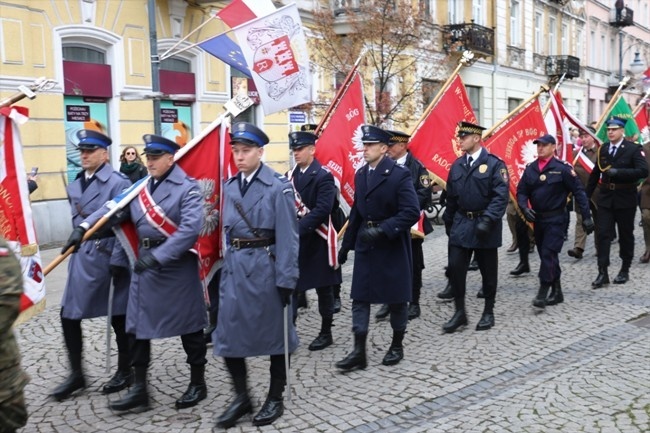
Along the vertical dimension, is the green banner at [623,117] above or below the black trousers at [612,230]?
above

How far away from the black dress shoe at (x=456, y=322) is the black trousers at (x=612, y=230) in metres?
2.84

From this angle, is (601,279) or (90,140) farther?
(601,279)

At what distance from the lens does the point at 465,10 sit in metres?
28.3

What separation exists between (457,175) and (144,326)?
3.49 m

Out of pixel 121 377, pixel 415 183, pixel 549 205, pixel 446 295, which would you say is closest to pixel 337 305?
pixel 446 295

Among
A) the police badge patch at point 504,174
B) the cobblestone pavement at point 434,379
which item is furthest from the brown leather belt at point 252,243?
the police badge patch at point 504,174

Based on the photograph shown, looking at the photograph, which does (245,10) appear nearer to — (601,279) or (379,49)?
(601,279)

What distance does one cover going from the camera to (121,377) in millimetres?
5387

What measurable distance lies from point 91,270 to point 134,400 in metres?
0.97

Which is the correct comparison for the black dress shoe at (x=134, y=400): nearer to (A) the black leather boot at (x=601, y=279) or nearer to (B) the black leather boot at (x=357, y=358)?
(B) the black leather boot at (x=357, y=358)

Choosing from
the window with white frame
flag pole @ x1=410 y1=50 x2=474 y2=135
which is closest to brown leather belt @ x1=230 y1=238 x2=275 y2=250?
flag pole @ x1=410 y1=50 x2=474 y2=135

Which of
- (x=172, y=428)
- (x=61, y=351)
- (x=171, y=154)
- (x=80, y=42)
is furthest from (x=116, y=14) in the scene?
(x=172, y=428)

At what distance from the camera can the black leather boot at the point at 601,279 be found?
8.90 metres

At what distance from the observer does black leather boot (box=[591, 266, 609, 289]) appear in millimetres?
8898
